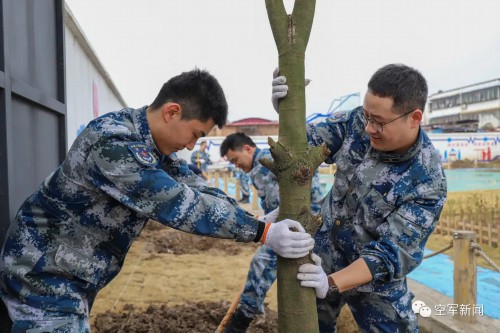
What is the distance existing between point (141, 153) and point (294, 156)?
0.64m

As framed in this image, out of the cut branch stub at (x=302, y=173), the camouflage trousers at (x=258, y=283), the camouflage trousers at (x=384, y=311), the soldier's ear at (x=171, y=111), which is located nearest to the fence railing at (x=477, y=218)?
the camouflage trousers at (x=258, y=283)

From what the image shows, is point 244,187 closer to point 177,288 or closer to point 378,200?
point 177,288

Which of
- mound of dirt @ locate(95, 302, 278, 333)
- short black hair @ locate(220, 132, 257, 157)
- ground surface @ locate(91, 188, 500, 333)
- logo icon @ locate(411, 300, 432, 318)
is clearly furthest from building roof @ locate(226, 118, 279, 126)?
logo icon @ locate(411, 300, 432, 318)

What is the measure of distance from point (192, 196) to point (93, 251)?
0.56m

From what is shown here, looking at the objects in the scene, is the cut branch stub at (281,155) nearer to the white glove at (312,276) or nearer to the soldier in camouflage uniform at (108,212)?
the soldier in camouflage uniform at (108,212)

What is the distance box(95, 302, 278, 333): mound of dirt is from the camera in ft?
14.0

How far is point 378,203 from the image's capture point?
2404mm

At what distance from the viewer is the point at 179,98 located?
2.10m

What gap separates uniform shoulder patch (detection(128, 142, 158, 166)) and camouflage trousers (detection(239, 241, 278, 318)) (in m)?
2.56

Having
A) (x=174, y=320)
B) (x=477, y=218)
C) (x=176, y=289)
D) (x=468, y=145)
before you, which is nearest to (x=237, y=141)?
(x=174, y=320)

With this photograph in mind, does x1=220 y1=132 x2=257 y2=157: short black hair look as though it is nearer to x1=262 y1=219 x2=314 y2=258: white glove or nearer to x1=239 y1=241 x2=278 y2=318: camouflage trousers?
x1=239 y1=241 x2=278 y2=318: camouflage trousers

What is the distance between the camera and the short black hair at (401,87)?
2.20m

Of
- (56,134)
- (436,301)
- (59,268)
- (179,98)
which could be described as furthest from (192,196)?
(436,301)

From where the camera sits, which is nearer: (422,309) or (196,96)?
(196,96)
